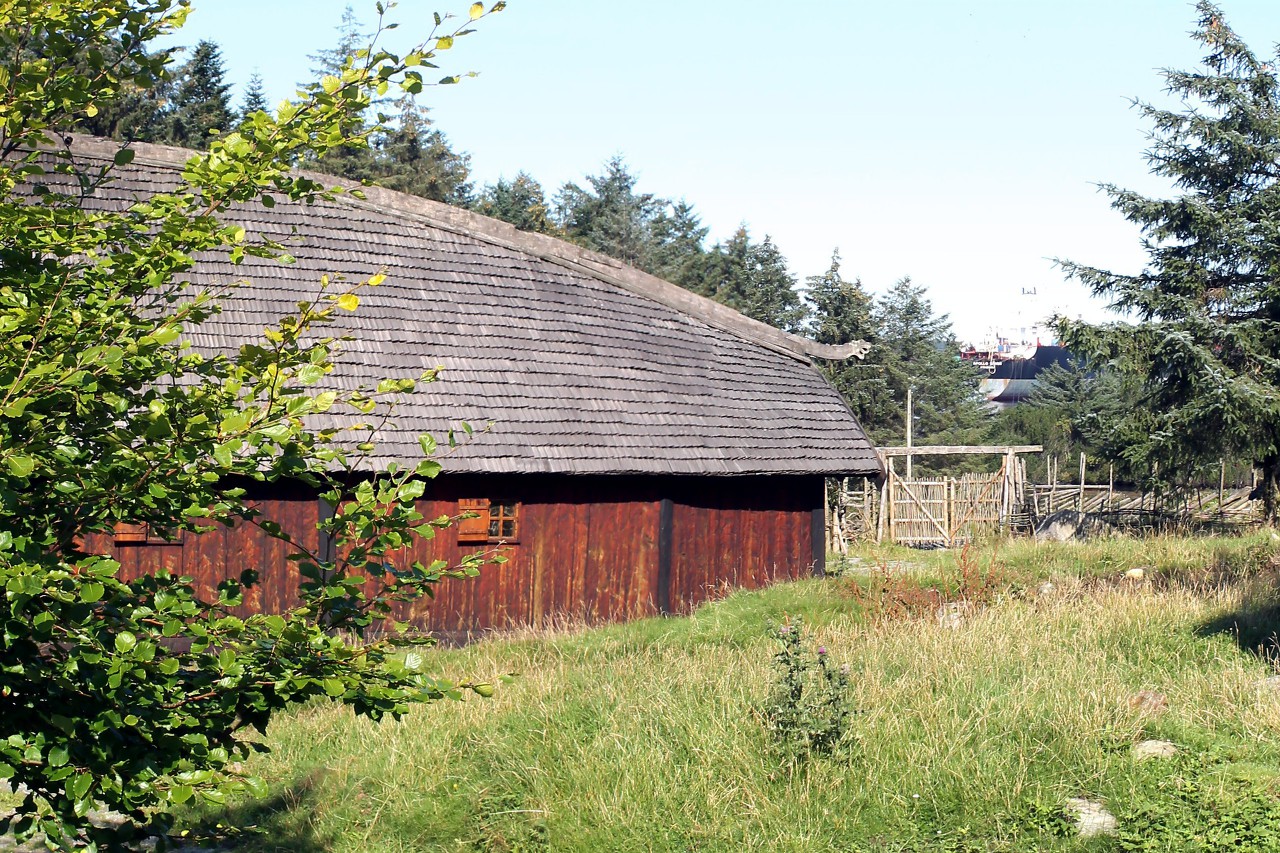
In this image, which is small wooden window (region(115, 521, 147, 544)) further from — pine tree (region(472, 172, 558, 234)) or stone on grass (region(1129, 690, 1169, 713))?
pine tree (region(472, 172, 558, 234))

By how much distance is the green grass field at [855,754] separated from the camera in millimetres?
5844

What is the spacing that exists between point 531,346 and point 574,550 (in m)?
2.48

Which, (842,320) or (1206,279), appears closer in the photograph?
(1206,279)

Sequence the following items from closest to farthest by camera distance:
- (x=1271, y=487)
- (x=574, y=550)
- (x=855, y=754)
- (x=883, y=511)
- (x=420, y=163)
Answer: (x=855, y=754)
(x=574, y=550)
(x=1271, y=487)
(x=883, y=511)
(x=420, y=163)

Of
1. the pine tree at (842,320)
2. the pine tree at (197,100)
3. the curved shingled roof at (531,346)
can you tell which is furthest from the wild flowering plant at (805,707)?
the pine tree at (197,100)

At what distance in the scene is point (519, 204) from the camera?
55.4 metres

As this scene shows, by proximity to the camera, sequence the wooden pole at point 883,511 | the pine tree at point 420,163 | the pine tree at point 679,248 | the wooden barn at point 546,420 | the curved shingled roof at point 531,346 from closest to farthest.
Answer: the wooden barn at point 546,420, the curved shingled roof at point 531,346, the wooden pole at point 883,511, the pine tree at point 420,163, the pine tree at point 679,248

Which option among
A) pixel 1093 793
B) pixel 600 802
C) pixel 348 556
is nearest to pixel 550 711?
pixel 600 802

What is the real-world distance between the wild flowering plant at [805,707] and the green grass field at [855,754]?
9 centimetres

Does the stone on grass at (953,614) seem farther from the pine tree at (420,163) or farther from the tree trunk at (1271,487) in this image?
the pine tree at (420,163)

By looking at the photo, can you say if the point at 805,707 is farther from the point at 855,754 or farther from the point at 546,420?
the point at 546,420

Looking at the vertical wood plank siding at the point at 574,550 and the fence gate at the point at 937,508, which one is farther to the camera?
the fence gate at the point at 937,508

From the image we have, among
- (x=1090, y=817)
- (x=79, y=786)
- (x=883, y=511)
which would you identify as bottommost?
(x=1090, y=817)

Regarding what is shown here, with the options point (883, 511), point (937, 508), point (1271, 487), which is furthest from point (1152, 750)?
point (937, 508)
